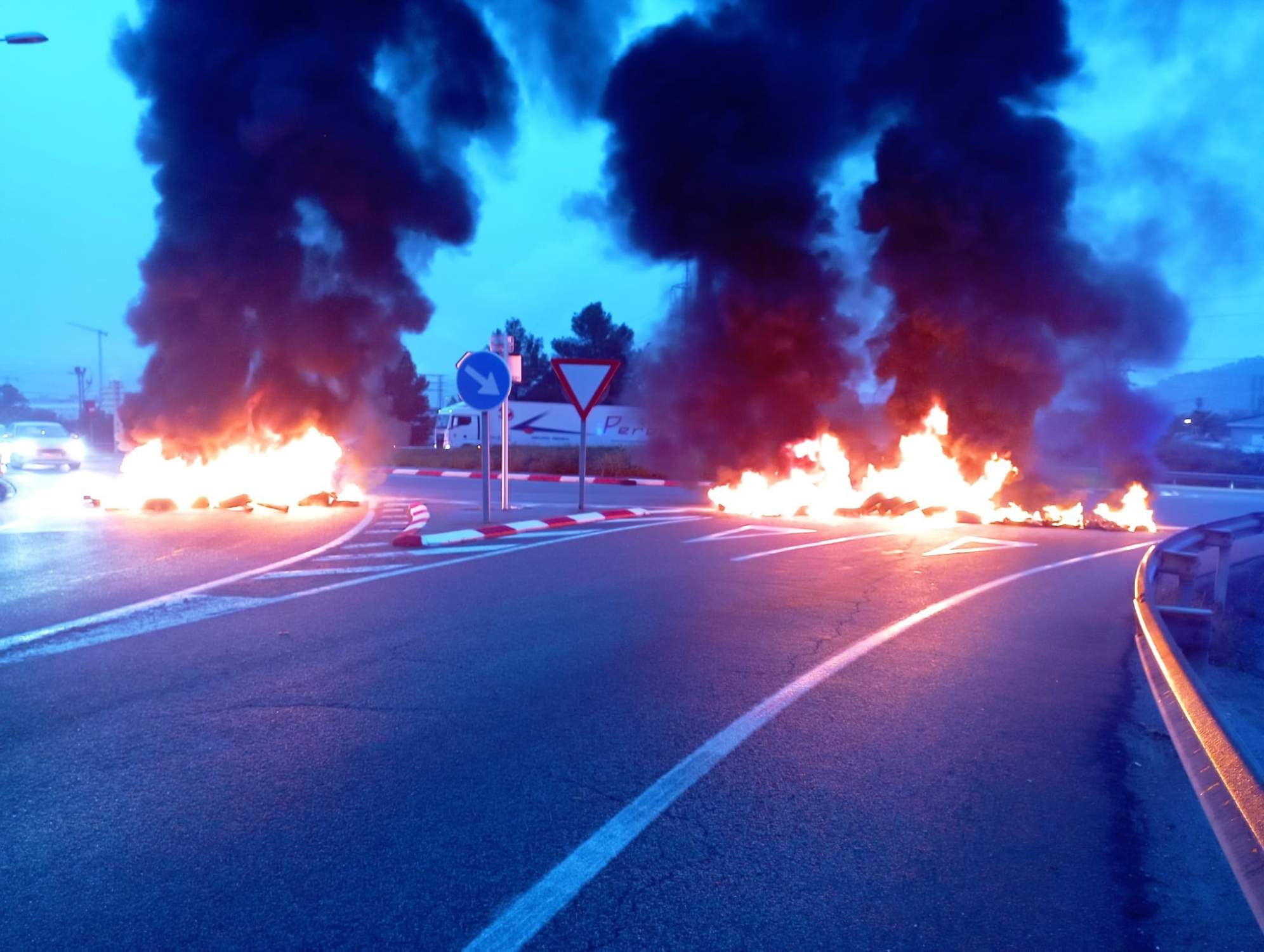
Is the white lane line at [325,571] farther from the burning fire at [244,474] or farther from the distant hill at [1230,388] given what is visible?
the distant hill at [1230,388]

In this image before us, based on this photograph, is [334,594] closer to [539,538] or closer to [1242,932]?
[539,538]

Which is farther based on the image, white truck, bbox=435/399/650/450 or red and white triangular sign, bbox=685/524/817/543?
white truck, bbox=435/399/650/450

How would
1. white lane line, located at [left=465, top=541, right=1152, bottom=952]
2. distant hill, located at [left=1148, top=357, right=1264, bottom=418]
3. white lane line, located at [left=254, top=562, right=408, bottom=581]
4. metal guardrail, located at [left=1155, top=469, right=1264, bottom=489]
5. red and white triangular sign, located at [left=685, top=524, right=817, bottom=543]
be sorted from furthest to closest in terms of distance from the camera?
1. distant hill, located at [left=1148, top=357, right=1264, bottom=418]
2. metal guardrail, located at [left=1155, top=469, right=1264, bottom=489]
3. red and white triangular sign, located at [left=685, top=524, right=817, bottom=543]
4. white lane line, located at [left=254, top=562, right=408, bottom=581]
5. white lane line, located at [left=465, top=541, right=1152, bottom=952]

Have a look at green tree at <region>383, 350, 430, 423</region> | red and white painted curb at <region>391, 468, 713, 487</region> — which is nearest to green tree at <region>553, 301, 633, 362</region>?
green tree at <region>383, 350, 430, 423</region>

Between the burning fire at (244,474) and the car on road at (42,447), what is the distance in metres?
12.0

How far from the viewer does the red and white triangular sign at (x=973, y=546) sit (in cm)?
1351

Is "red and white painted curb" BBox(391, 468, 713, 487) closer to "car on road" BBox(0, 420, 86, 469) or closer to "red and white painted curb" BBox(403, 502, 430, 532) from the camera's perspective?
"red and white painted curb" BBox(403, 502, 430, 532)

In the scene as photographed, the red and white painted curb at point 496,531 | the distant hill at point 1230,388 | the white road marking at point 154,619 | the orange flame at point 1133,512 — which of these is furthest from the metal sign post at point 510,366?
the distant hill at point 1230,388

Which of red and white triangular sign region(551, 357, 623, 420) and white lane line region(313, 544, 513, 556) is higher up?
red and white triangular sign region(551, 357, 623, 420)

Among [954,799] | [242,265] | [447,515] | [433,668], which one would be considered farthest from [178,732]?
[242,265]

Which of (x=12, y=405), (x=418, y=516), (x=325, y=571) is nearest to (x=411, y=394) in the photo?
(x=418, y=516)

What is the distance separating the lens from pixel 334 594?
9.06m

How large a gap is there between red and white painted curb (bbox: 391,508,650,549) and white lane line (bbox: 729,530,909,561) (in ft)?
11.4

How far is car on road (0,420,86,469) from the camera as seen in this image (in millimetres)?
30453
